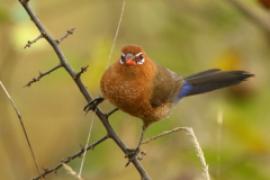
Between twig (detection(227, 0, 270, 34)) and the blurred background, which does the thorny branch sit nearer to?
the blurred background

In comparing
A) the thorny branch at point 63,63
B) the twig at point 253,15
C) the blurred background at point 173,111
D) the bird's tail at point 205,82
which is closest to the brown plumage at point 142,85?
the bird's tail at point 205,82

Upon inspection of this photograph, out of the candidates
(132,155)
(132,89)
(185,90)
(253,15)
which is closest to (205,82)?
(185,90)

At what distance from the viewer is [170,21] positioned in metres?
6.29

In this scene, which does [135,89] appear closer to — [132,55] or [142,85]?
[142,85]

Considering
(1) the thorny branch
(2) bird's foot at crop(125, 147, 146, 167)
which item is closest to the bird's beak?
(2) bird's foot at crop(125, 147, 146, 167)

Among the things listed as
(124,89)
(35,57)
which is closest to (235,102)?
(124,89)

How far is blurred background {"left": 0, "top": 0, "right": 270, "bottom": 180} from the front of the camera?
5102 mm

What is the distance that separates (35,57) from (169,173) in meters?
2.41

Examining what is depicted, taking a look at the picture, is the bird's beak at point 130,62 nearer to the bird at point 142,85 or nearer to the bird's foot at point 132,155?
the bird at point 142,85

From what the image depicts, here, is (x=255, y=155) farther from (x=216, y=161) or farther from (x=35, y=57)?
(x=35, y=57)

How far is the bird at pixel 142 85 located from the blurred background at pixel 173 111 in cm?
28

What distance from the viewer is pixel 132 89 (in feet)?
13.8

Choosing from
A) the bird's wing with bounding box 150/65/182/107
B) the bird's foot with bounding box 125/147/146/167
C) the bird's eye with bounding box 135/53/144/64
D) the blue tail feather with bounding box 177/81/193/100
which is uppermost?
the bird's eye with bounding box 135/53/144/64

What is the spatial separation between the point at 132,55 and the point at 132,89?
0.19 metres
